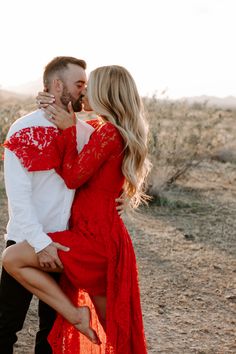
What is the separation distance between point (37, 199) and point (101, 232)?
0.40 m

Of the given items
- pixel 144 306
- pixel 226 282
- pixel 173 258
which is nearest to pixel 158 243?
pixel 173 258

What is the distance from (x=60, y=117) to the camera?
319 centimetres

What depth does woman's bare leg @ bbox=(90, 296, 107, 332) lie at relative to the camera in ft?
10.7

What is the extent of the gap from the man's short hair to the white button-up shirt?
0.25m

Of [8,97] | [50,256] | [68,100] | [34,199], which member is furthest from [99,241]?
[8,97]

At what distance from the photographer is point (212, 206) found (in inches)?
338

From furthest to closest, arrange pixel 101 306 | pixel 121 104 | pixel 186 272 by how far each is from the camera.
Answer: pixel 186 272
pixel 101 306
pixel 121 104

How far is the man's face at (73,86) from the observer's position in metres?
3.30

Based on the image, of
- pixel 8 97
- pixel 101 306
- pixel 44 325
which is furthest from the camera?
pixel 8 97

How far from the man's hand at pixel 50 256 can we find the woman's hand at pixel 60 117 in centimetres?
65

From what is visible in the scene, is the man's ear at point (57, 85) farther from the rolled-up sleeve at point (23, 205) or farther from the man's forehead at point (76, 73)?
the rolled-up sleeve at point (23, 205)

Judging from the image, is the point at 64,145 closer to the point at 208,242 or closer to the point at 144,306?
the point at 144,306

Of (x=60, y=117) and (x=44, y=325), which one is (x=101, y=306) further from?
(x=60, y=117)

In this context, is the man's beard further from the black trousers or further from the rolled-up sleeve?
the black trousers
